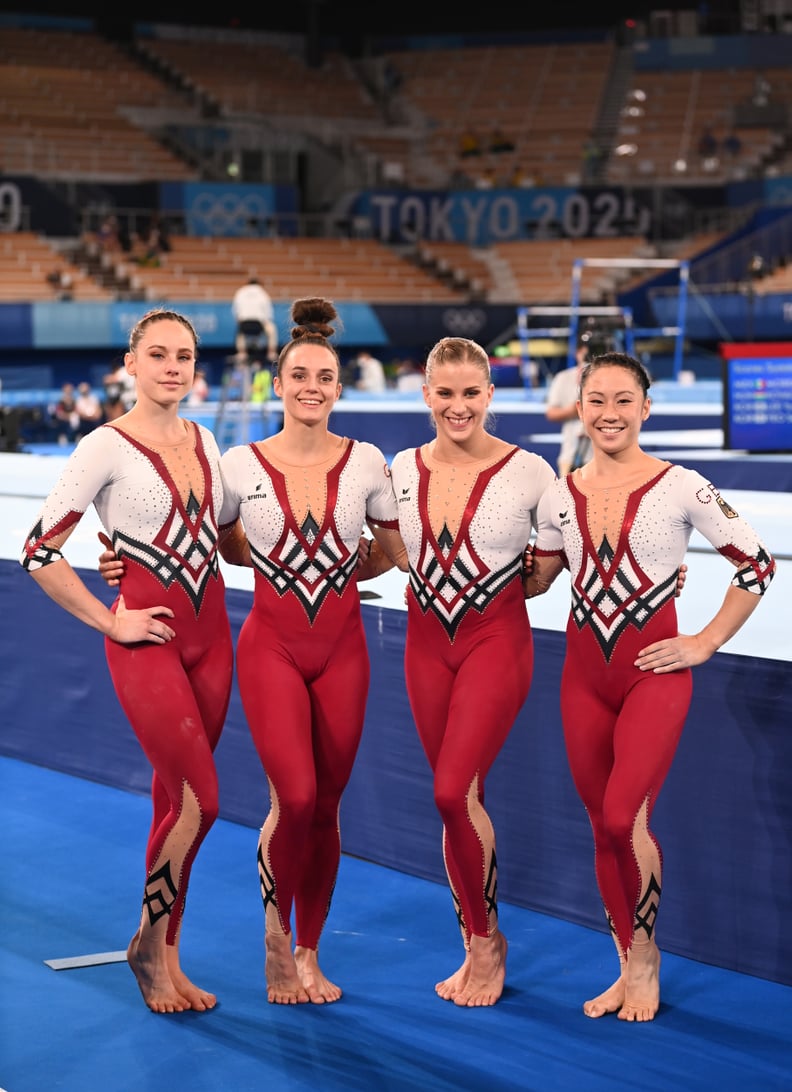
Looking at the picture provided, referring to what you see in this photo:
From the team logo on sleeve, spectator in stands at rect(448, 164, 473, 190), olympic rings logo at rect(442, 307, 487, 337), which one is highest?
spectator in stands at rect(448, 164, 473, 190)

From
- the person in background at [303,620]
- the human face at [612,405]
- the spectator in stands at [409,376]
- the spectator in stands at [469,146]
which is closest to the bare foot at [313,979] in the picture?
the person in background at [303,620]

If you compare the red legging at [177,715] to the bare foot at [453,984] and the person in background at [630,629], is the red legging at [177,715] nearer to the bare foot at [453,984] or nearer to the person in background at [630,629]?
the bare foot at [453,984]

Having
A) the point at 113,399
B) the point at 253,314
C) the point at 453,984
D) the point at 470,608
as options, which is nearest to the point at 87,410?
the point at 113,399

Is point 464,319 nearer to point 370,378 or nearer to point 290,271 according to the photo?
point 290,271

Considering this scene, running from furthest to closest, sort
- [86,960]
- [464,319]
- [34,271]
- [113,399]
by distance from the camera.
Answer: [464,319]
[34,271]
[113,399]
[86,960]

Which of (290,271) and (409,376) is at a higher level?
(290,271)

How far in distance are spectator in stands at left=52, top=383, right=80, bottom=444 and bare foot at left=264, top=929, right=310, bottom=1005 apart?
14.9m

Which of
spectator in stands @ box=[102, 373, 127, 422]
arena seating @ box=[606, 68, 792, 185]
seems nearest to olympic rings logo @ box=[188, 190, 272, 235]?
arena seating @ box=[606, 68, 792, 185]

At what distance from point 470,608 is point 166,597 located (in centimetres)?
74

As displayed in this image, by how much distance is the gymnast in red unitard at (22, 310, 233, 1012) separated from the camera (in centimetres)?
339

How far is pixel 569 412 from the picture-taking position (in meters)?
8.80

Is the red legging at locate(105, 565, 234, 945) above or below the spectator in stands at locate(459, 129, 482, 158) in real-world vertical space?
below

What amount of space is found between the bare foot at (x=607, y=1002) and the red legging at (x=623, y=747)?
9 centimetres

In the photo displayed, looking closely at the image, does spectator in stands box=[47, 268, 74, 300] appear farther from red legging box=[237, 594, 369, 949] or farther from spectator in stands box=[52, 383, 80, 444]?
red legging box=[237, 594, 369, 949]
